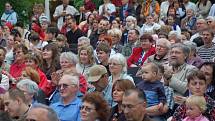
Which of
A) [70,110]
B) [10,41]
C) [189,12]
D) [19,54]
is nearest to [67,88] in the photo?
[70,110]

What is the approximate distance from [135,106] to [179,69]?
2976 millimetres

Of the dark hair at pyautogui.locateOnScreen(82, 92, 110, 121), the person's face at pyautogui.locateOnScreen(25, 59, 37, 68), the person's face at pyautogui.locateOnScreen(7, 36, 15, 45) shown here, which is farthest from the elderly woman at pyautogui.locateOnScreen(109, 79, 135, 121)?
the person's face at pyautogui.locateOnScreen(7, 36, 15, 45)

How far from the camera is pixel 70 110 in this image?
706cm

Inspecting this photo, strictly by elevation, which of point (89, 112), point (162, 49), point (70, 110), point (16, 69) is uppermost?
point (162, 49)

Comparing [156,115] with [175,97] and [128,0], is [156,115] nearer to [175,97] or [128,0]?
[175,97]

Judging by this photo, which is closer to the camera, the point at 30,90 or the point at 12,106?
the point at 12,106

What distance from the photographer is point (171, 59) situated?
8562 mm

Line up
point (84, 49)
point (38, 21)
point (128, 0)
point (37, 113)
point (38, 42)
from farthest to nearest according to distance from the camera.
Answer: point (128, 0), point (38, 21), point (38, 42), point (84, 49), point (37, 113)

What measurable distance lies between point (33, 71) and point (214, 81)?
2.69m

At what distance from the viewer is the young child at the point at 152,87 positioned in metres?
7.56

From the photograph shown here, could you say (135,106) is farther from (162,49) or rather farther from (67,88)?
(162,49)

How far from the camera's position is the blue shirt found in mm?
6980

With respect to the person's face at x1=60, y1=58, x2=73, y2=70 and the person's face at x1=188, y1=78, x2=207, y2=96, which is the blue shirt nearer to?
the person's face at x1=188, y1=78, x2=207, y2=96

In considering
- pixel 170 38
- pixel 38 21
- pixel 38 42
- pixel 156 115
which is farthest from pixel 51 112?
pixel 38 21
